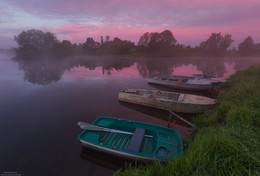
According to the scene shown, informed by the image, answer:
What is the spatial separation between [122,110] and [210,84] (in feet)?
48.4

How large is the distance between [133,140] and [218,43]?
360ft

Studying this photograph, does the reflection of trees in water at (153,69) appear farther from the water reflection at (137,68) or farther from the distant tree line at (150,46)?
the distant tree line at (150,46)

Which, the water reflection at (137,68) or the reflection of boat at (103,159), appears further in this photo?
the water reflection at (137,68)

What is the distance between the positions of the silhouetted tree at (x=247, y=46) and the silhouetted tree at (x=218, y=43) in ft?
44.4

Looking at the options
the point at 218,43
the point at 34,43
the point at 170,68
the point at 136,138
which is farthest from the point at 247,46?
the point at 34,43

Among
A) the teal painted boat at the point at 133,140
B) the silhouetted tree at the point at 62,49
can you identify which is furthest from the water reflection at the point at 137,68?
the silhouetted tree at the point at 62,49

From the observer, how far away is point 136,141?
6.30 m

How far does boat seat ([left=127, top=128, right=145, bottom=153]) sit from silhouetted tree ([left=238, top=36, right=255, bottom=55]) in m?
126

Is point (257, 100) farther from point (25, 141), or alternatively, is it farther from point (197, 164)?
point (25, 141)

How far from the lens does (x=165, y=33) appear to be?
79.1 m

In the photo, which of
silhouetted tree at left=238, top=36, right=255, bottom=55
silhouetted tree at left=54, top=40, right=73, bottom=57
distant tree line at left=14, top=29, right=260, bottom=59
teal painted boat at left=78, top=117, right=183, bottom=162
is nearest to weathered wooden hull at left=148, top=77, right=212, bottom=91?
teal painted boat at left=78, top=117, right=183, bottom=162

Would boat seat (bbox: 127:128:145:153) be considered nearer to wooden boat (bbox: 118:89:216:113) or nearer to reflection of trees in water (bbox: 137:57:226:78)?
wooden boat (bbox: 118:89:216:113)

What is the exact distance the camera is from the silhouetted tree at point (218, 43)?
81250mm

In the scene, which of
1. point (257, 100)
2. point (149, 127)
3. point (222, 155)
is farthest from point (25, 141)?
point (257, 100)
